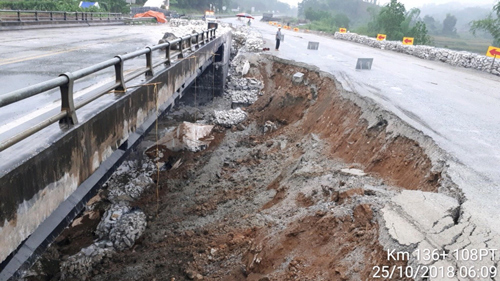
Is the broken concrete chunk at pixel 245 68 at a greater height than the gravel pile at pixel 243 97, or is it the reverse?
the broken concrete chunk at pixel 245 68

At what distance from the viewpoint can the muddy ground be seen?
204 inches

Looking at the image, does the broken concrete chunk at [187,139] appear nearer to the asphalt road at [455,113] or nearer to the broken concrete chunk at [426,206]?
the asphalt road at [455,113]

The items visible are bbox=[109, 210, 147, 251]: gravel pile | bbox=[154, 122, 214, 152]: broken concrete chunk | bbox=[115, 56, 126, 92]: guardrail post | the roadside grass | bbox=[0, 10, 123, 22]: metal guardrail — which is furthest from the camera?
the roadside grass

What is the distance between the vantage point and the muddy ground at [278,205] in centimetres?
518

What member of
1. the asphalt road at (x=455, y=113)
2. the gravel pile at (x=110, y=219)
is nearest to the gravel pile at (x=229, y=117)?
the asphalt road at (x=455, y=113)

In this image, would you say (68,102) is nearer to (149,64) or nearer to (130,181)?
(149,64)

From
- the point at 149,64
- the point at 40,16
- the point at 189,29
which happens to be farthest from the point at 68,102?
the point at 40,16

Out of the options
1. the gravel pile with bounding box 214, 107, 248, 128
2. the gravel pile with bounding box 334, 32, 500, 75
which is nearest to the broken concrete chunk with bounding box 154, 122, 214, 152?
the gravel pile with bounding box 214, 107, 248, 128

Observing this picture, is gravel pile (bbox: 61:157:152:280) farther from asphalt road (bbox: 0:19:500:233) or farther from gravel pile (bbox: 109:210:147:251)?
asphalt road (bbox: 0:19:500:233)

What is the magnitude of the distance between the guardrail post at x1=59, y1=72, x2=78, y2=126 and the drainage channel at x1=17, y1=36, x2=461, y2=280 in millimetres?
3384

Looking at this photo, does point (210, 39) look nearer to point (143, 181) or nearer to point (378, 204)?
point (143, 181)

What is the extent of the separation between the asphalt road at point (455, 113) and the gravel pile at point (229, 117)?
13.8 feet

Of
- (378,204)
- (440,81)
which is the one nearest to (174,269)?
(378,204)

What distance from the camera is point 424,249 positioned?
3.98m
